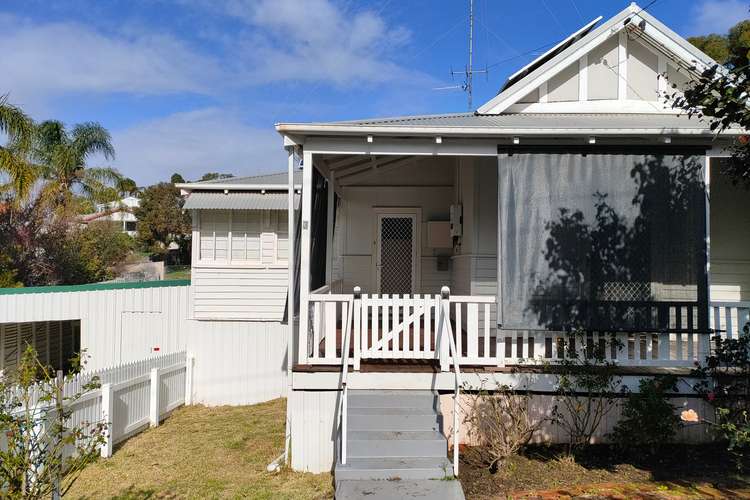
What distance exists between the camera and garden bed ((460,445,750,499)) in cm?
507

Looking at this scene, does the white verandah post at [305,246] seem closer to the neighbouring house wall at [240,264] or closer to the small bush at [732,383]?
the small bush at [732,383]

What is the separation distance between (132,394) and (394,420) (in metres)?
5.31

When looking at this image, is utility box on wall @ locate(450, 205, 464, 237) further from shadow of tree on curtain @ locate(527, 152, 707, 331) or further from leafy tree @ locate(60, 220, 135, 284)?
leafy tree @ locate(60, 220, 135, 284)

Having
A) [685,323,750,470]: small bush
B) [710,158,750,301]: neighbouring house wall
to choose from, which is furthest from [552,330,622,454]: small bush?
[710,158,750,301]: neighbouring house wall

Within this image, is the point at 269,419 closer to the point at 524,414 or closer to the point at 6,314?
the point at 524,414

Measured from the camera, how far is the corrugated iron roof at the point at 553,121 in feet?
21.4

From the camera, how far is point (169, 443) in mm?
8234

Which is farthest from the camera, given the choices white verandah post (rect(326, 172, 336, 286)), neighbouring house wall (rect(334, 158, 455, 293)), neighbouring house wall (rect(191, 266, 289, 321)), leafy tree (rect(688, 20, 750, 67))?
neighbouring house wall (rect(191, 266, 289, 321))

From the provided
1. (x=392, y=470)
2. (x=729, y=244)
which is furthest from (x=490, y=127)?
(x=729, y=244)

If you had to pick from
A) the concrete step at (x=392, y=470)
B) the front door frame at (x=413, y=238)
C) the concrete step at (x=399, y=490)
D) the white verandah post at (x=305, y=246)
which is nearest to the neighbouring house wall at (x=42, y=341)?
the front door frame at (x=413, y=238)

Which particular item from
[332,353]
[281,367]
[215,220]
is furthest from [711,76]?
[215,220]

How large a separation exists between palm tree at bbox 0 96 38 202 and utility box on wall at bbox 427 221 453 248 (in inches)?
586

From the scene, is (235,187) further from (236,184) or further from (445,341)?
(445,341)

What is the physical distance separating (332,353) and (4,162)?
16125 mm
